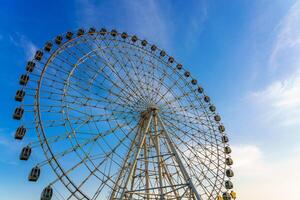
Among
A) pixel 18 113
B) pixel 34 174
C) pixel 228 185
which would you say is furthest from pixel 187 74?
pixel 34 174

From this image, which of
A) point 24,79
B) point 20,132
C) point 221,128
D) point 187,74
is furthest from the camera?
point 187,74

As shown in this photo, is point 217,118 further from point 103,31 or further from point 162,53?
point 103,31

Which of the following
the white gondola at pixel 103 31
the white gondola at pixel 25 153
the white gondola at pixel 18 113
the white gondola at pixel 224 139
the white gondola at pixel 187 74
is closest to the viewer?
the white gondola at pixel 25 153

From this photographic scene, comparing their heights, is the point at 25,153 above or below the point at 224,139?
below

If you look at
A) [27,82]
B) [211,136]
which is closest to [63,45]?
[27,82]

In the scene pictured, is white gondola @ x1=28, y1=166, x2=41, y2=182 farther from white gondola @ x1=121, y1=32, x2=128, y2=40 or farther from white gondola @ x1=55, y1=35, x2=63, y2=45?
white gondola @ x1=121, y1=32, x2=128, y2=40

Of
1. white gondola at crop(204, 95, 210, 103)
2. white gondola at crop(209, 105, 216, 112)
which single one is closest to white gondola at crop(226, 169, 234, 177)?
white gondola at crop(209, 105, 216, 112)

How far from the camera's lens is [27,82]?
1825 centimetres

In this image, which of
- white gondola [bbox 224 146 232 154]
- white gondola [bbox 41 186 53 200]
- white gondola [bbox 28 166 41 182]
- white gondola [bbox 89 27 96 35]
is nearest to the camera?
white gondola [bbox 41 186 53 200]

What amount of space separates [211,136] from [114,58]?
1116 cm

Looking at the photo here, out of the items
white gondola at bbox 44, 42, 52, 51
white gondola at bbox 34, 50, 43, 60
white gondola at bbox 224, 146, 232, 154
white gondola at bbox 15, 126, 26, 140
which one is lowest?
white gondola at bbox 15, 126, 26, 140

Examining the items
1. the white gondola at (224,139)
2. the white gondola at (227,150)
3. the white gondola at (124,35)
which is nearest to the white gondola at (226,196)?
the white gondola at (227,150)

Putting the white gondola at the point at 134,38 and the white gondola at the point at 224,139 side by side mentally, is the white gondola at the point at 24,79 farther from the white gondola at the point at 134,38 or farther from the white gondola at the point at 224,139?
the white gondola at the point at 224,139

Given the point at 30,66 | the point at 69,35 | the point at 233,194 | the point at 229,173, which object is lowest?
the point at 233,194
